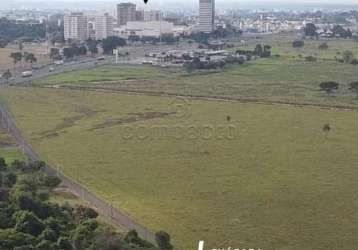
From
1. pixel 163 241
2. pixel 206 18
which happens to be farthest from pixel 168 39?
pixel 163 241

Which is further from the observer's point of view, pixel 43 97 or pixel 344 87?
pixel 344 87

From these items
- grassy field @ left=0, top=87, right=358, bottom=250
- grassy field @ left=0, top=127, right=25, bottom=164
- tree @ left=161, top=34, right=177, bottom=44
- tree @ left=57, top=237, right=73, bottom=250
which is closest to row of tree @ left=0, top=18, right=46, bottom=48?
tree @ left=161, top=34, right=177, bottom=44

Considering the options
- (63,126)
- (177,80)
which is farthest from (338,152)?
(177,80)

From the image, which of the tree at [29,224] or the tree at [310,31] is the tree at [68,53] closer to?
the tree at [310,31]

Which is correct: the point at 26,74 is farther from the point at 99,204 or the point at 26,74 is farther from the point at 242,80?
the point at 99,204

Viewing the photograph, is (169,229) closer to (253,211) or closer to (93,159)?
(253,211)
